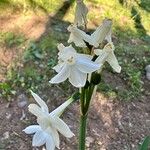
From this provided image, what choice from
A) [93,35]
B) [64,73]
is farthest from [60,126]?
[93,35]

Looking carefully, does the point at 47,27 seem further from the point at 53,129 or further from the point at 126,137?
Result: the point at 53,129

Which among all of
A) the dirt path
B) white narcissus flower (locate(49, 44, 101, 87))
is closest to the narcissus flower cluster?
white narcissus flower (locate(49, 44, 101, 87))

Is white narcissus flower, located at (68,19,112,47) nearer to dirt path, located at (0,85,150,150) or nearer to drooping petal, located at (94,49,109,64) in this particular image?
drooping petal, located at (94,49,109,64)

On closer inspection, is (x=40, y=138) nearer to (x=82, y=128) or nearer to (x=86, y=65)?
(x=82, y=128)

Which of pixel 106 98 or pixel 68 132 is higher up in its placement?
pixel 68 132

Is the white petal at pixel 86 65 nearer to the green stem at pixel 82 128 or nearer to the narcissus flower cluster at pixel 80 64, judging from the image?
the narcissus flower cluster at pixel 80 64

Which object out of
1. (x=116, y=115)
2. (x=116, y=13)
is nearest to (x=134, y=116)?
(x=116, y=115)
